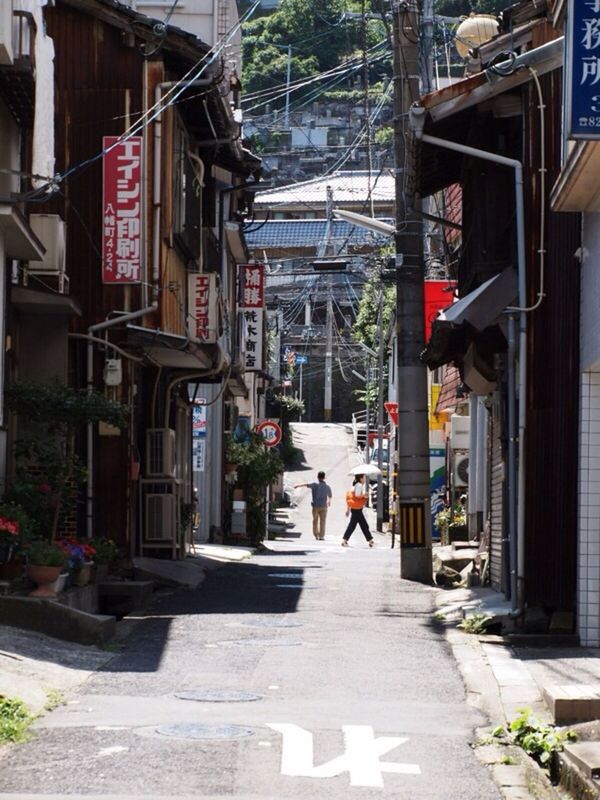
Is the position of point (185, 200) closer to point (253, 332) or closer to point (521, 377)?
point (521, 377)

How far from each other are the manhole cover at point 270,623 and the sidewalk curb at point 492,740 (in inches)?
68.0

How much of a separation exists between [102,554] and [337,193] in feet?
243

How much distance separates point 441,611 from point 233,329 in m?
18.1

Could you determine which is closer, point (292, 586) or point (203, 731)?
point (203, 731)

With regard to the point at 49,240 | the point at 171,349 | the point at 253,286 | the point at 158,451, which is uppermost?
the point at 253,286

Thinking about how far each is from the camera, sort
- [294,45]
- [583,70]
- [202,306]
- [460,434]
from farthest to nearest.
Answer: [294,45]
[460,434]
[202,306]
[583,70]

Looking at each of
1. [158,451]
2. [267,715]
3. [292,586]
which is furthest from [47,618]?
[158,451]

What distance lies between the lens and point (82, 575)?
16.0 metres

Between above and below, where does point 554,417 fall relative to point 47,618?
above

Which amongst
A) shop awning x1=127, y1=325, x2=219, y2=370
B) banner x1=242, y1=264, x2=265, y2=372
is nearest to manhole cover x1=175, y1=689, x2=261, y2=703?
shop awning x1=127, y1=325, x2=219, y2=370

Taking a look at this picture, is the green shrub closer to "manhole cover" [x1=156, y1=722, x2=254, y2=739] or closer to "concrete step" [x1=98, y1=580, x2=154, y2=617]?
"manhole cover" [x1=156, y1=722, x2=254, y2=739]

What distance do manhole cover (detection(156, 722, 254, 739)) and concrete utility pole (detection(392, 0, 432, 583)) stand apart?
13205 millimetres

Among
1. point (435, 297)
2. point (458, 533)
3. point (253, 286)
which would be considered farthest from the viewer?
point (253, 286)

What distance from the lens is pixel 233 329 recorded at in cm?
3481
